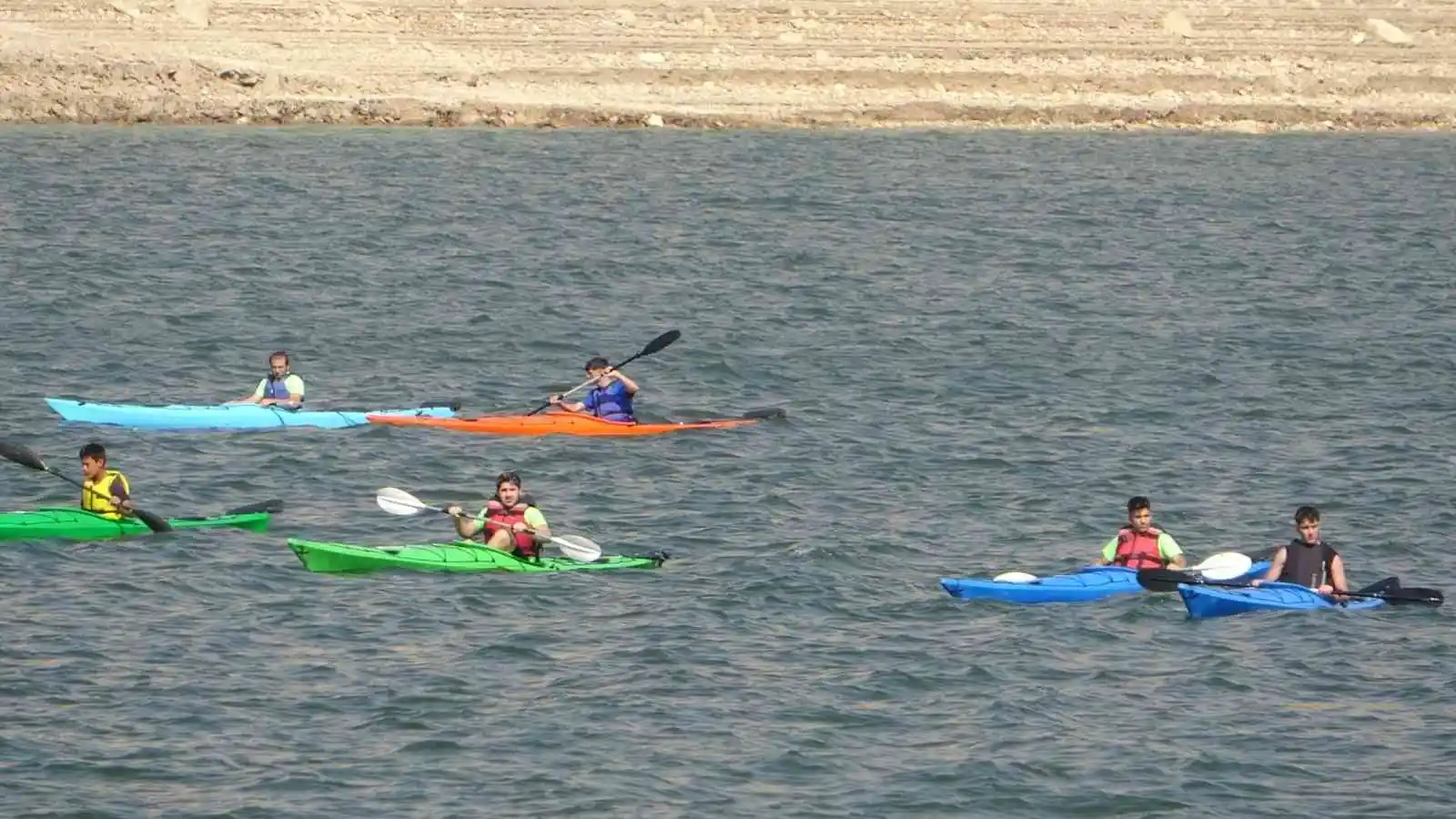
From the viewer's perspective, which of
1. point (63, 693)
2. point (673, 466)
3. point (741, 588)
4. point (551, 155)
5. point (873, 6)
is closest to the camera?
point (63, 693)

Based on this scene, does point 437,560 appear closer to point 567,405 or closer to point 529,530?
point 529,530

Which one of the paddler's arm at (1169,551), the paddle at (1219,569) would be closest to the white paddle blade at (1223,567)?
the paddle at (1219,569)

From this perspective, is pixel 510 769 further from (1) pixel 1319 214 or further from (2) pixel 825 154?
(2) pixel 825 154

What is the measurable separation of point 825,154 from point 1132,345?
77.7 ft

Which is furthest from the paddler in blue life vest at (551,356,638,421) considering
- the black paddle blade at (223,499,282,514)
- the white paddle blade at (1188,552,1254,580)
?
the white paddle blade at (1188,552,1254,580)

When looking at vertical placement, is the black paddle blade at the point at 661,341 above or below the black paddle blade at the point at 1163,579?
above

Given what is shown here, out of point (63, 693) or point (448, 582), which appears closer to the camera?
point (63, 693)

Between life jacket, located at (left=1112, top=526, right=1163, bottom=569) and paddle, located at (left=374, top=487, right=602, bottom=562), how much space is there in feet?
15.6

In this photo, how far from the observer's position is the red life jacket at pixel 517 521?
22.4 metres

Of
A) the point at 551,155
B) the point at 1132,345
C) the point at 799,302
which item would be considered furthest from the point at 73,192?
the point at 1132,345

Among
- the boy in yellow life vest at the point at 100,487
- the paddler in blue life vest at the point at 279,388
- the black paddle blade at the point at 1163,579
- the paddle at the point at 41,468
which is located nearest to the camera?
the black paddle blade at the point at 1163,579

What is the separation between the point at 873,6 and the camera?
214ft

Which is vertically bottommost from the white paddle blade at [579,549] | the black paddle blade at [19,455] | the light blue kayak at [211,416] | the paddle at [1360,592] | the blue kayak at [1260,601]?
the blue kayak at [1260,601]

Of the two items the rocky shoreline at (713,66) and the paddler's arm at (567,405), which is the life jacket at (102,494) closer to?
the paddler's arm at (567,405)
